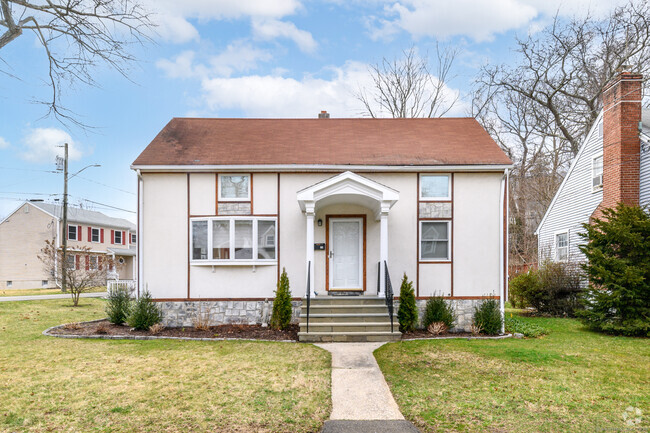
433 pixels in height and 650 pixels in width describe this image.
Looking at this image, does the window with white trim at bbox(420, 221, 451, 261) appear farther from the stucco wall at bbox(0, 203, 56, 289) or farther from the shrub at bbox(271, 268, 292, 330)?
the stucco wall at bbox(0, 203, 56, 289)

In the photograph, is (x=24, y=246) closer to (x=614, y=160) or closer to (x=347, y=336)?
(x=347, y=336)

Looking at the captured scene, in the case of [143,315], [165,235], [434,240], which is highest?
[165,235]

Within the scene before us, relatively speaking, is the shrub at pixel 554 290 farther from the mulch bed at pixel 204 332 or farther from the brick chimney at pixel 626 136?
the mulch bed at pixel 204 332

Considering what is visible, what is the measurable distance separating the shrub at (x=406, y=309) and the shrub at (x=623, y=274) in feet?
14.2

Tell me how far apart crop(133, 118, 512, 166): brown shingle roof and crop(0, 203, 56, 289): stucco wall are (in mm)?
24237

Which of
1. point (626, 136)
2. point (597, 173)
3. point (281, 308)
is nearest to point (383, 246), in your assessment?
point (281, 308)

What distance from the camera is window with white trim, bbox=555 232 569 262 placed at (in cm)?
1725

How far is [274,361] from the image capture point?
7.36 meters

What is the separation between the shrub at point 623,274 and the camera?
9.88 meters

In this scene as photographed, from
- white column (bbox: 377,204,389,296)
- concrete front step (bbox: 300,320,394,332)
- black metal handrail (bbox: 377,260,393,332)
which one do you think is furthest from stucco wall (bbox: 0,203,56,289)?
black metal handrail (bbox: 377,260,393,332)

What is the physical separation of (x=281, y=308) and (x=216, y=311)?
6.47 feet

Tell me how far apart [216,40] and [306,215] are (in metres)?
7.37

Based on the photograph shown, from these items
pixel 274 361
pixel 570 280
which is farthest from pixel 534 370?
pixel 570 280

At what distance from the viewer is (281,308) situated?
1014cm
